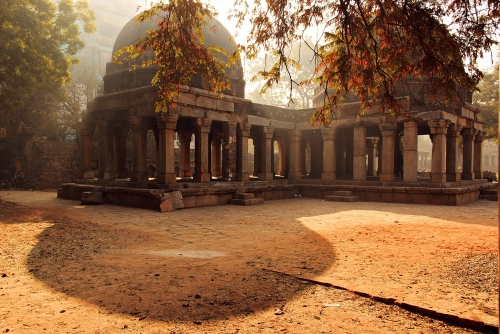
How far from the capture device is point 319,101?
18453mm

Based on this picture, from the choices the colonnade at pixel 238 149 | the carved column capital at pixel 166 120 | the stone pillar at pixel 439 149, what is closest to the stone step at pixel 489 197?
the colonnade at pixel 238 149

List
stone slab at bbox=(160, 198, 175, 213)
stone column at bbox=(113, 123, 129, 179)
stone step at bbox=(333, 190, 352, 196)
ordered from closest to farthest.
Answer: stone slab at bbox=(160, 198, 175, 213), stone step at bbox=(333, 190, 352, 196), stone column at bbox=(113, 123, 129, 179)

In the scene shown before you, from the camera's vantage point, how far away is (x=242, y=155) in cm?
1379

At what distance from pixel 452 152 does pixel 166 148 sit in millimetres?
10783

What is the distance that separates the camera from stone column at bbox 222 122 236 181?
520 inches

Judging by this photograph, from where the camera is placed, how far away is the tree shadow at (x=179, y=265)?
3.38 meters

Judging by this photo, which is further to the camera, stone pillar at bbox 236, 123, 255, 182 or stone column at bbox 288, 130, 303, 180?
stone column at bbox 288, 130, 303, 180

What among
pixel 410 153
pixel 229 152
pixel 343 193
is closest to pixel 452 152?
pixel 410 153

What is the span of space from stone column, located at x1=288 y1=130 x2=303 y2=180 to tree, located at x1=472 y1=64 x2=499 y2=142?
13430 mm

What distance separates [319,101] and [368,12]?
13118mm

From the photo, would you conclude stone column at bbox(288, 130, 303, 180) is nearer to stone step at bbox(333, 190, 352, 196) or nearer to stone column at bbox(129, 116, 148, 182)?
stone step at bbox(333, 190, 352, 196)

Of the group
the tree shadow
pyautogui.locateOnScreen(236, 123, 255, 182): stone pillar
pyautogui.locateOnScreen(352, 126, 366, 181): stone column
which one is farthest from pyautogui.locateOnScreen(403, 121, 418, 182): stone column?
the tree shadow

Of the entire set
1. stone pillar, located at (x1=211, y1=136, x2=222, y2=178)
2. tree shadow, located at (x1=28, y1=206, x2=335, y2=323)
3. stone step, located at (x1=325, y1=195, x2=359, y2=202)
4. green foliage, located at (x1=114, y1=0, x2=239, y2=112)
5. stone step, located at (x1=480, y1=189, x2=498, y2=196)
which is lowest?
tree shadow, located at (x1=28, y1=206, x2=335, y2=323)

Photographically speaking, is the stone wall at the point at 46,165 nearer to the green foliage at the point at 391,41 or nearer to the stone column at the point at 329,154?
the stone column at the point at 329,154
